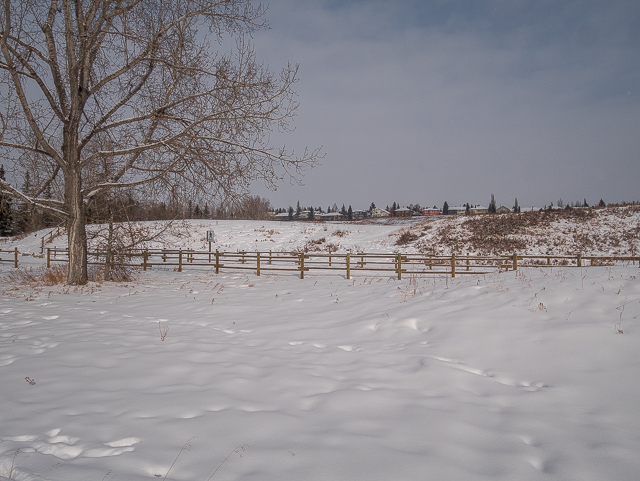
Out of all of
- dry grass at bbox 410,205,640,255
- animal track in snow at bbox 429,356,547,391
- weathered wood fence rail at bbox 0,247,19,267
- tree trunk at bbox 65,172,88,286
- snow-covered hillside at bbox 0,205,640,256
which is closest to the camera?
animal track in snow at bbox 429,356,547,391

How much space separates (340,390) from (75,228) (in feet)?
32.6

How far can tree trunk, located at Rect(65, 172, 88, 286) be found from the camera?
1023cm

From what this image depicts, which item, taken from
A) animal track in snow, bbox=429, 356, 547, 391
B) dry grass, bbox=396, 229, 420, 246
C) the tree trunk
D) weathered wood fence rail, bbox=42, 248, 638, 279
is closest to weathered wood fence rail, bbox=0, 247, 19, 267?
weathered wood fence rail, bbox=42, 248, 638, 279

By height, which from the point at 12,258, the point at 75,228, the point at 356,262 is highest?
the point at 75,228

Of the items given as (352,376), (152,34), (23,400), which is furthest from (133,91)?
(352,376)

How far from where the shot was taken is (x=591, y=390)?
11.7 ft

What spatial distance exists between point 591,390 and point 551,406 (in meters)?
0.58

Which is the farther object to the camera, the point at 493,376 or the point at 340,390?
the point at 493,376

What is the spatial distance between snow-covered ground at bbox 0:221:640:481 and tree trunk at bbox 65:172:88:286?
3.35 meters

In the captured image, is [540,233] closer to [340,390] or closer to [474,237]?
[474,237]

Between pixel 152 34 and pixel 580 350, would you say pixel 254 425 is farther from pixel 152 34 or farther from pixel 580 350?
pixel 152 34

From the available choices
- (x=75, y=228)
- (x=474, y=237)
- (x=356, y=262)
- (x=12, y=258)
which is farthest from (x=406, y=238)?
(x=12, y=258)

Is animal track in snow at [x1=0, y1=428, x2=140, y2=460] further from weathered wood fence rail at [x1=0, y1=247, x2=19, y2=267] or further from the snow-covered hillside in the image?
weathered wood fence rail at [x1=0, y1=247, x2=19, y2=267]

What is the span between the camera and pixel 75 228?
1027 centimetres
